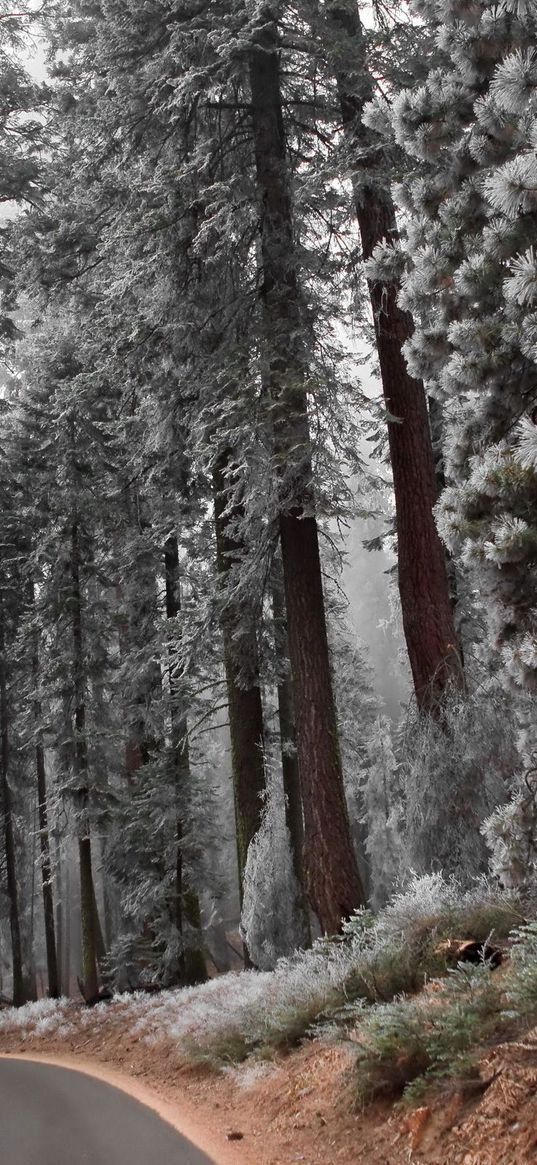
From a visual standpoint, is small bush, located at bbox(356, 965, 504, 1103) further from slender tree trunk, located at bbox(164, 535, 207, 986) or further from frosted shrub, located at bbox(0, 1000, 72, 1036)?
frosted shrub, located at bbox(0, 1000, 72, 1036)

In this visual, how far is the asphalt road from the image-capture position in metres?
5.71

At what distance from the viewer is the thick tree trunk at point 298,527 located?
9164 mm

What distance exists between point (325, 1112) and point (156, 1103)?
2271mm

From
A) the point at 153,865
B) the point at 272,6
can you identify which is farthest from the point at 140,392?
the point at 153,865

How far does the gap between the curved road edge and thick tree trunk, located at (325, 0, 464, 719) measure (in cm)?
406

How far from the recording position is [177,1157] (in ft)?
18.3

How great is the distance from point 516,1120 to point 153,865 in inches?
497

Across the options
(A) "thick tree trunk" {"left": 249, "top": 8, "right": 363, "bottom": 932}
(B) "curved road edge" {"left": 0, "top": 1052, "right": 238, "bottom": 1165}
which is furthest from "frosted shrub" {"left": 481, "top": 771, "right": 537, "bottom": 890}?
(A) "thick tree trunk" {"left": 249, "top": 8, "right": 363, "bottom": 932}

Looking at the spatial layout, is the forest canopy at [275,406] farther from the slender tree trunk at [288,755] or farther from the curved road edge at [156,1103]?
the curved road edge at [156,1103]

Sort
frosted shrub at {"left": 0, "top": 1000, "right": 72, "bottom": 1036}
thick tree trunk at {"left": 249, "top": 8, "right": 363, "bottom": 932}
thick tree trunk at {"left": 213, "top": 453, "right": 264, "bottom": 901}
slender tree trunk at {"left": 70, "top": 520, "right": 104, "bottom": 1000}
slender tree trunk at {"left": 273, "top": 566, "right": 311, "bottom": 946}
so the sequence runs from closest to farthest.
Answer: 1. thick tree trunk at {"left": 249, "top": 8, "right": 363, "bottom": 932}
2. slender tree trunk at {"left": 273, "top": 566, "right": 311, "bottom": 946}
3. thick tree trunk at {"left": 213, "top": 453, "right": 264, "bottom": 901}
4. frosted shrub at {"left": 0, "top": 1000, "right": 72, "bottom": 1036}
5. slender tree trunk at {"left": 70, "top": 520, "right": 104, "bottom": 1000}

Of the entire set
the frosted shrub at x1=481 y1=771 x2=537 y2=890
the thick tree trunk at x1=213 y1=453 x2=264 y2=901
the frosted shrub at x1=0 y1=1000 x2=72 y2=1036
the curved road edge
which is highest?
the thick tree trunk at x1=213 y1=453 x2=264 y2=901

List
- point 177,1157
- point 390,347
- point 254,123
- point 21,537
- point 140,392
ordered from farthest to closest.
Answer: point 21,537 < point 140,392 < point 254,123 < point 390,347 < point 177,1157

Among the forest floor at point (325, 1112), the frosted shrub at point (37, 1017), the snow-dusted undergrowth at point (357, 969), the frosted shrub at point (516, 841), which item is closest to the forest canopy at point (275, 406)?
the frosted shrub at point (516, 841)

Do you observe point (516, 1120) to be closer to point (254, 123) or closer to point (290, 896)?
point (290, 896)
